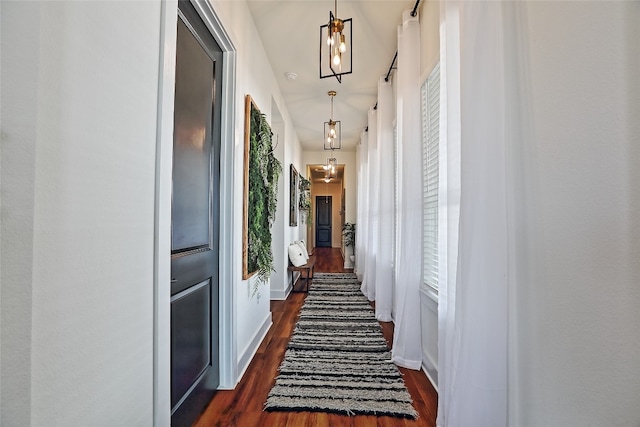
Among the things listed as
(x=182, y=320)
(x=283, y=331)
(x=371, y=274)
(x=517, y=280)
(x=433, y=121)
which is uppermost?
(x=433, y=121)

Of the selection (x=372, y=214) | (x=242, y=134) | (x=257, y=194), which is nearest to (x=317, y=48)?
(x=242, y=134)

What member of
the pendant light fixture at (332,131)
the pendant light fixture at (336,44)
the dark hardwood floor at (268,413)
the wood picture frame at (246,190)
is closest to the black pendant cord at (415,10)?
the pendant light fixture at (336,44)

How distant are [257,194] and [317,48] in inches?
68.8

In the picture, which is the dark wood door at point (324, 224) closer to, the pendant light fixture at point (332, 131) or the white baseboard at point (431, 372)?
the pendant light fixture at point (332, 131)

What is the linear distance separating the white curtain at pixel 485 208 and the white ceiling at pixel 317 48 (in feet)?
4.96

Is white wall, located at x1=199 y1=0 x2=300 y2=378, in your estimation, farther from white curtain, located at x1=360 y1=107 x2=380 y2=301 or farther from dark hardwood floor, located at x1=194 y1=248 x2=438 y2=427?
white curtain, located at x1=360 y1=107 x2=380 y2=301

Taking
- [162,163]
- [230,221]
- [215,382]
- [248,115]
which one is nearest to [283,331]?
[215,382]

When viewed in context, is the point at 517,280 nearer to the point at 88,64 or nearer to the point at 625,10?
the point at 625,10

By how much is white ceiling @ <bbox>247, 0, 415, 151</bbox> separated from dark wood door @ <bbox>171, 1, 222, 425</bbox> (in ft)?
3.14

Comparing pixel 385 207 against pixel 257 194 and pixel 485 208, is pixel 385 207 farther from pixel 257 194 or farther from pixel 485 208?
pixel 485 208

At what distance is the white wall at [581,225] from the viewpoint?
2.15ft

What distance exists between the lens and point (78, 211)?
757 millimetres

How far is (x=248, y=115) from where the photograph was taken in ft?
7.62

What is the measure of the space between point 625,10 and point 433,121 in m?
1.71
